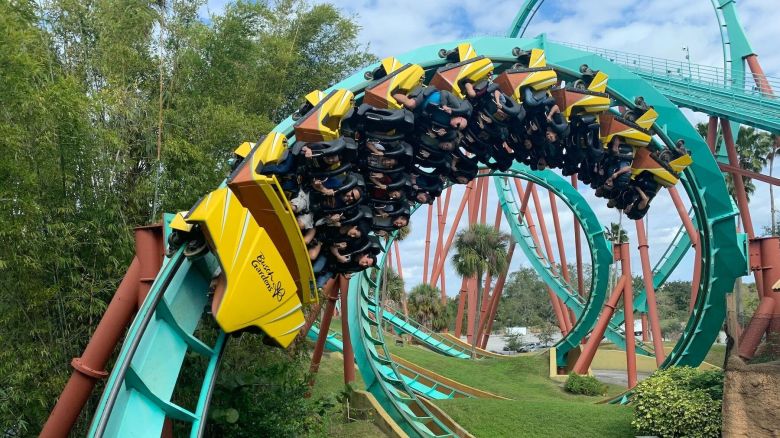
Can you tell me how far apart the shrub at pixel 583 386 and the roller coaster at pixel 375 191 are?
156 inches

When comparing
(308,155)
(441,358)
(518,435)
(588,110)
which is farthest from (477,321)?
(308,155)

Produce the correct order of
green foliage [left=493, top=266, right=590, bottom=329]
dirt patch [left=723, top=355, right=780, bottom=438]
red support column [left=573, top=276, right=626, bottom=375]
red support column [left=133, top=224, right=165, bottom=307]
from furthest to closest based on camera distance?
1. green foliage [left=493, top=266, right=590, bottom=329]
2. red support column [left=573, top=276, right=626, bottom=375]
3. dirt patch [left=723, top=355, right=780, bottom=438]
4. red support column [left=133, top=224, right=165, bottom=307]

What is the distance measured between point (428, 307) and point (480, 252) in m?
8.46

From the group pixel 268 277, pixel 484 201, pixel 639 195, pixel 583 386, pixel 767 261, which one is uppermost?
pixel 484 201

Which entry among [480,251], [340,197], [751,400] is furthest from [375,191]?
[480,251]

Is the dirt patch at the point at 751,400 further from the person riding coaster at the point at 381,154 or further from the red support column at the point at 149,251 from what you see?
the red support column at the point at 149,251

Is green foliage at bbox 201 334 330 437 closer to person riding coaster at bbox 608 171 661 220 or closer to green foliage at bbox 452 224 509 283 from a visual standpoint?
person riding coaster at bbox 608 171 661 220

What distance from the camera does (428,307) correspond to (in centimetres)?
2711

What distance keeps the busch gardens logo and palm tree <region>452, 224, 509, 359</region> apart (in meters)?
14.7

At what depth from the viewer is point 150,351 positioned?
421 centimetres

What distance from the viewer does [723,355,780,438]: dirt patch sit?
19.2ft

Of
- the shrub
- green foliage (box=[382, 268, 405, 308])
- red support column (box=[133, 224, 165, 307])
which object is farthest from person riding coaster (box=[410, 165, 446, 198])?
green foliage (box=[382, 268, 405, 308])

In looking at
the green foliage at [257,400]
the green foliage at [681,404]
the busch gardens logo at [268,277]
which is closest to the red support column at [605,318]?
the green foliage at [681,404]

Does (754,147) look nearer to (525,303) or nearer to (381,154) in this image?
(381,154)
